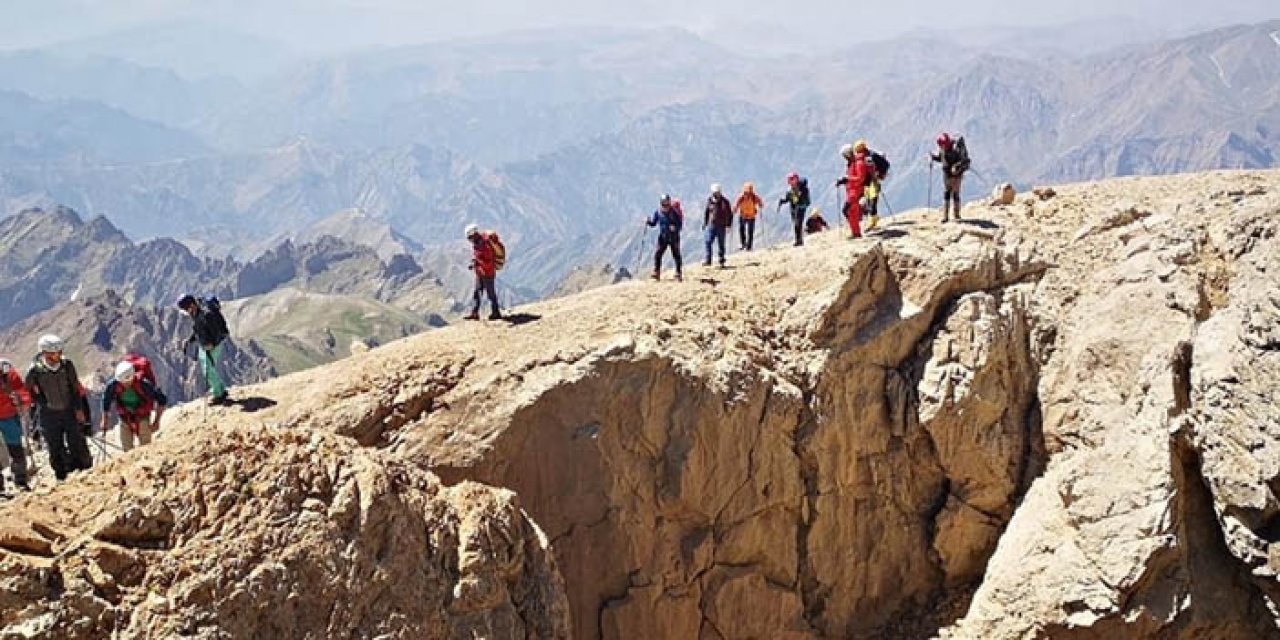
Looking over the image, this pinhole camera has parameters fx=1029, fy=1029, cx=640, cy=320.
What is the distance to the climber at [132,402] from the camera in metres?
22.9

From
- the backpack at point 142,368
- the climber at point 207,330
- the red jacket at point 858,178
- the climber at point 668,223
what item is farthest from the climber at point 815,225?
the backpack at point 142,368

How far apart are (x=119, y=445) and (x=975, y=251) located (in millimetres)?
25165

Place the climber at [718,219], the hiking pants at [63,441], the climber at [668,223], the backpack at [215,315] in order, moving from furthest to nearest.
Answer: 1. the climber at [718,219]
2. the climber at [668,223]
3. the backpack at [215,315]
4. the hiking pants at [63,441]

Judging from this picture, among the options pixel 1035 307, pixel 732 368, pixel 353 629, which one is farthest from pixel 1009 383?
pixel 353 629

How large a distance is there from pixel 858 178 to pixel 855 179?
0.33 feet

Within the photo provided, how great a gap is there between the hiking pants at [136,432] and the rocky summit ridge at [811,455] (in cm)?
172

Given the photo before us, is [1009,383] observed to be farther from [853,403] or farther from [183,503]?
[183,503]

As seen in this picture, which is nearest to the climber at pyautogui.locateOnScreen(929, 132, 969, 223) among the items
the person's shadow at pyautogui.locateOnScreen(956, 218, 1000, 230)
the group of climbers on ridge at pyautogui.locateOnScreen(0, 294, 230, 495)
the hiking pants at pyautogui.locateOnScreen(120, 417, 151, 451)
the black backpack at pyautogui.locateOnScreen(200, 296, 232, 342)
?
the person's shadow at pyautogui.locateOnScreen(956, 218, 1000, 230)

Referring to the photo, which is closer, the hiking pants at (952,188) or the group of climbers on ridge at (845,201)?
the group of climbers on ridge at (845,201)

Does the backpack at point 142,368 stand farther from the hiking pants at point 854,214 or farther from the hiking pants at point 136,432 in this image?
the hiking pants at point 854,214

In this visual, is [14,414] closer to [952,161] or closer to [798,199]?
[798,199]

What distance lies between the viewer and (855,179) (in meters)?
34.0

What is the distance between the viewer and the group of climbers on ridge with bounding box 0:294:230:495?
69.8 feet

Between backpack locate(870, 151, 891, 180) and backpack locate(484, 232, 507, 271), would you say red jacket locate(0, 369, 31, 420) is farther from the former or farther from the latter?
backpack locate(870, 151, 891, 180)
